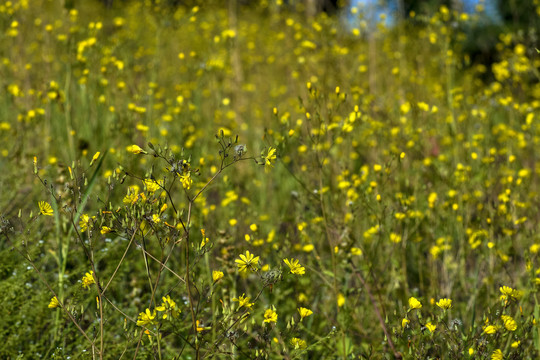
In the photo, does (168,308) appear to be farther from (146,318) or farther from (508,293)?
(508,293)

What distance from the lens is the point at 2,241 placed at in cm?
259

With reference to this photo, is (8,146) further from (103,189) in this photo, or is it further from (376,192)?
(376,192)

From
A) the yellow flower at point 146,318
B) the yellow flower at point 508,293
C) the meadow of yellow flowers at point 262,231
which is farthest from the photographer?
the yellow flower at point 508,293

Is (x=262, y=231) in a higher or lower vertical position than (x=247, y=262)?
higher

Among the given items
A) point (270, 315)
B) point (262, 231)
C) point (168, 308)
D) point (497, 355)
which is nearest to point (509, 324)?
point (497, 355)

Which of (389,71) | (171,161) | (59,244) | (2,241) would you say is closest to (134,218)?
(171,161)

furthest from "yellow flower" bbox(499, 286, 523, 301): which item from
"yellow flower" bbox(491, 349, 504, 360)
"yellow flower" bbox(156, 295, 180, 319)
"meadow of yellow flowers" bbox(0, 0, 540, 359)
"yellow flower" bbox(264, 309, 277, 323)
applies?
"yellow flower" bbox(156, 295, 180, 319)

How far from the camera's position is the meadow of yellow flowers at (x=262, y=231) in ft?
5.16

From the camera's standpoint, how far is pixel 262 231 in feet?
9.60

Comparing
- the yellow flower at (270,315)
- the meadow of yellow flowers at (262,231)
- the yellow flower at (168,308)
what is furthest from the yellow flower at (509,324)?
the yellow flower at (168,308)

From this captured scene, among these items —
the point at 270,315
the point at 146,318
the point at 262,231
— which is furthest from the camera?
the point at 262,231

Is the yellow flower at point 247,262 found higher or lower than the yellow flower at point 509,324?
higher

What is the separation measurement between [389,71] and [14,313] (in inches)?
190

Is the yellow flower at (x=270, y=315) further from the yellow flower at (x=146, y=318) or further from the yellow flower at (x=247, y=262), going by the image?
the yellow flower at (x=146, y=318)
